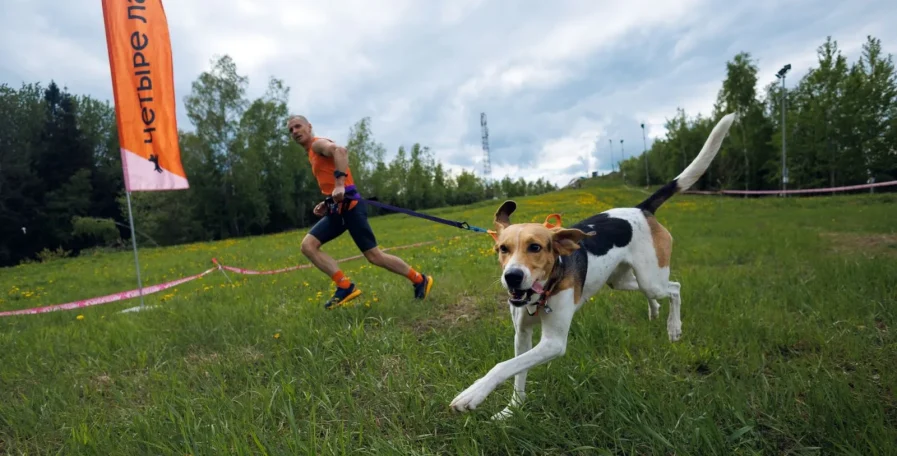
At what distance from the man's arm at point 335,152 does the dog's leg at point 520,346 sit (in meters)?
2.78

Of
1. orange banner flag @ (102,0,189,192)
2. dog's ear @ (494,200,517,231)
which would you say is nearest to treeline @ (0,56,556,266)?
orange banner flag @ (102,0,189,192)

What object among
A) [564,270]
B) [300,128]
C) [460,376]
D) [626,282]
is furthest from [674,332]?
[300,128]

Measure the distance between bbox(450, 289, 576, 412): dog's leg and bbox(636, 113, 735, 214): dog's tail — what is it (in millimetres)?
1833

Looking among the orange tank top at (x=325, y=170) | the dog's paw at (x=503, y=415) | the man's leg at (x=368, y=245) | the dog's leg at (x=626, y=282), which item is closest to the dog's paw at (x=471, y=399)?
the dog's paw at (x=503, y=415)

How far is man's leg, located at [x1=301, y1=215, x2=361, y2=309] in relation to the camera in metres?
5.07

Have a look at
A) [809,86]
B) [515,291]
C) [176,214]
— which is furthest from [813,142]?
[176,214]

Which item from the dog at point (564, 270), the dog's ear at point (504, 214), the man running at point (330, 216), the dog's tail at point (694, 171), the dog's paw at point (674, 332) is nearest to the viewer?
the dog at point (564, 270)

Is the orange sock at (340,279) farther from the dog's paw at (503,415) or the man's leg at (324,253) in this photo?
the dog's paw at (503,415)

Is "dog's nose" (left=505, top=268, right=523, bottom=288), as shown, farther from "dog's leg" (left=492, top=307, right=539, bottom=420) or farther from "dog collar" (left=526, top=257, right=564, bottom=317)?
"dog's leg" (left=492, top=307, right=539, bottom=420)

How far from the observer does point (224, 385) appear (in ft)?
10.8

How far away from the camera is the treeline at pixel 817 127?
30.3 metres

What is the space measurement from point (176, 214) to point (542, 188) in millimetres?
66254

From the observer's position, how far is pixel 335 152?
4840mm

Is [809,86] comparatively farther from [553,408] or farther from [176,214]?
[176,214]
